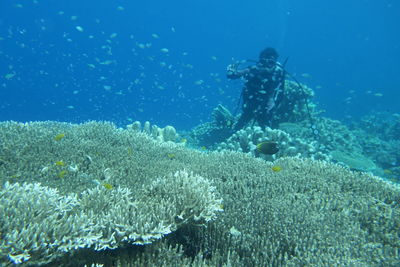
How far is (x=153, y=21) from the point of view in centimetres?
16588

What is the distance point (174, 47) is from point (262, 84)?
514ft

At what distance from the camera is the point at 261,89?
35.0ft

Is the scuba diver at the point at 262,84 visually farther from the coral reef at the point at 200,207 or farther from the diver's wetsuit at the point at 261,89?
the coral reef at the point at 200,207

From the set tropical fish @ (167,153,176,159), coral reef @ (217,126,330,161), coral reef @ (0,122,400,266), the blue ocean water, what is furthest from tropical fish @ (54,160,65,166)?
the blue ocean water

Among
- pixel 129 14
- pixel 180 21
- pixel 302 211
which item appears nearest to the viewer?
pixel 302 211

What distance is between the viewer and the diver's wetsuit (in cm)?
1044

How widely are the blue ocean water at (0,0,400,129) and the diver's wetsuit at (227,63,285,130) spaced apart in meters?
44.2

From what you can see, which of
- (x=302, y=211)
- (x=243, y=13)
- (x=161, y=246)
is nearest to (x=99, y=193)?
(x=161, y=246)

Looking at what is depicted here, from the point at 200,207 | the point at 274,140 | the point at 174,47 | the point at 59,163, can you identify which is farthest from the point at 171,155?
the point at 174,47

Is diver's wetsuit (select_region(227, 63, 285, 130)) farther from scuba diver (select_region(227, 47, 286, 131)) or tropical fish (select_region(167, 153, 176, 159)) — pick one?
tropical fish (select_region(167, 153, 176, 159))

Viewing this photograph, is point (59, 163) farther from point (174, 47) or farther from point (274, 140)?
point (174, 47)

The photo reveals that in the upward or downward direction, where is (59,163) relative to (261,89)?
downward

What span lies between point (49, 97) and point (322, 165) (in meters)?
77.4

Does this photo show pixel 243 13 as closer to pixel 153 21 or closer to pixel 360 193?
pixel 153 21
